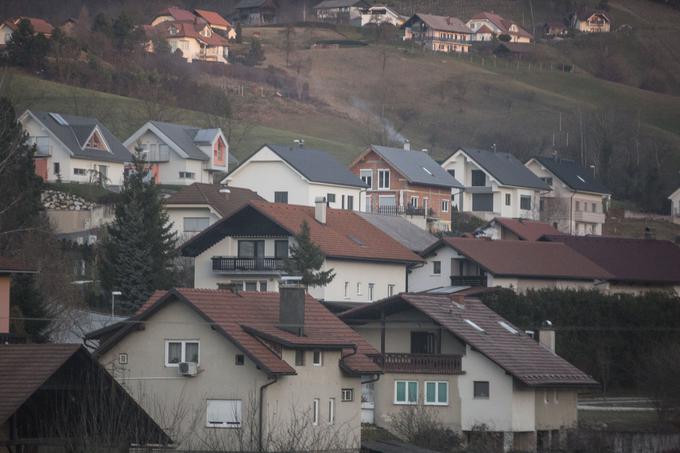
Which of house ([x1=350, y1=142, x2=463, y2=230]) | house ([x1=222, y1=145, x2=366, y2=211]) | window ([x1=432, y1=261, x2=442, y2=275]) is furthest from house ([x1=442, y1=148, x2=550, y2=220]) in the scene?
window ([x1=432, y1=261, x2=442, y2=275])

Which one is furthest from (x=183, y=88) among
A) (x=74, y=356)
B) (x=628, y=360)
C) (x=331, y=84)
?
(x=74, y=356)

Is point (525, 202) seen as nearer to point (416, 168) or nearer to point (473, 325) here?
point (416, 168)

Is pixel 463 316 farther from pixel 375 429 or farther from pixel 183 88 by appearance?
pixel 183 88

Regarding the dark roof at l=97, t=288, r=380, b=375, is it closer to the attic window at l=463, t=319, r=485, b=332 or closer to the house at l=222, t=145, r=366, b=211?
the attic window at l=463, t=319, r=485, b=332

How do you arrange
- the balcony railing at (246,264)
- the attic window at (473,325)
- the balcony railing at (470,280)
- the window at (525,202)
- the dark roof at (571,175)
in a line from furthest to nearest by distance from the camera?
A: the dark roof at (571,175)
the window at (525,202)
the balcony railing at (470,280)
the balcony railing at (246,264)
the attic window at (473,325)

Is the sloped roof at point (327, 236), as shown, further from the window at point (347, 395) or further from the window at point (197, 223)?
the window at point (347, 395)

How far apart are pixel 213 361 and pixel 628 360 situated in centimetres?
2661

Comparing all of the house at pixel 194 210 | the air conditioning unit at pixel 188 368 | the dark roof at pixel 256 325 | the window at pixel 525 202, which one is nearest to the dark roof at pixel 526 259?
the house at pixel 194 210

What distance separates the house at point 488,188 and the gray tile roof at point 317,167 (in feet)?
43.8

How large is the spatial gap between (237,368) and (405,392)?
1096cm

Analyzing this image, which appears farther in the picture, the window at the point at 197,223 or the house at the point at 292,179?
the house at the point at 292,179

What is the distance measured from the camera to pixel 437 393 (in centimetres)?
5588

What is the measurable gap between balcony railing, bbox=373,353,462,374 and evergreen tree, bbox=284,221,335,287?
1280 cm

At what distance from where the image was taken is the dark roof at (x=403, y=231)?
276 ft
